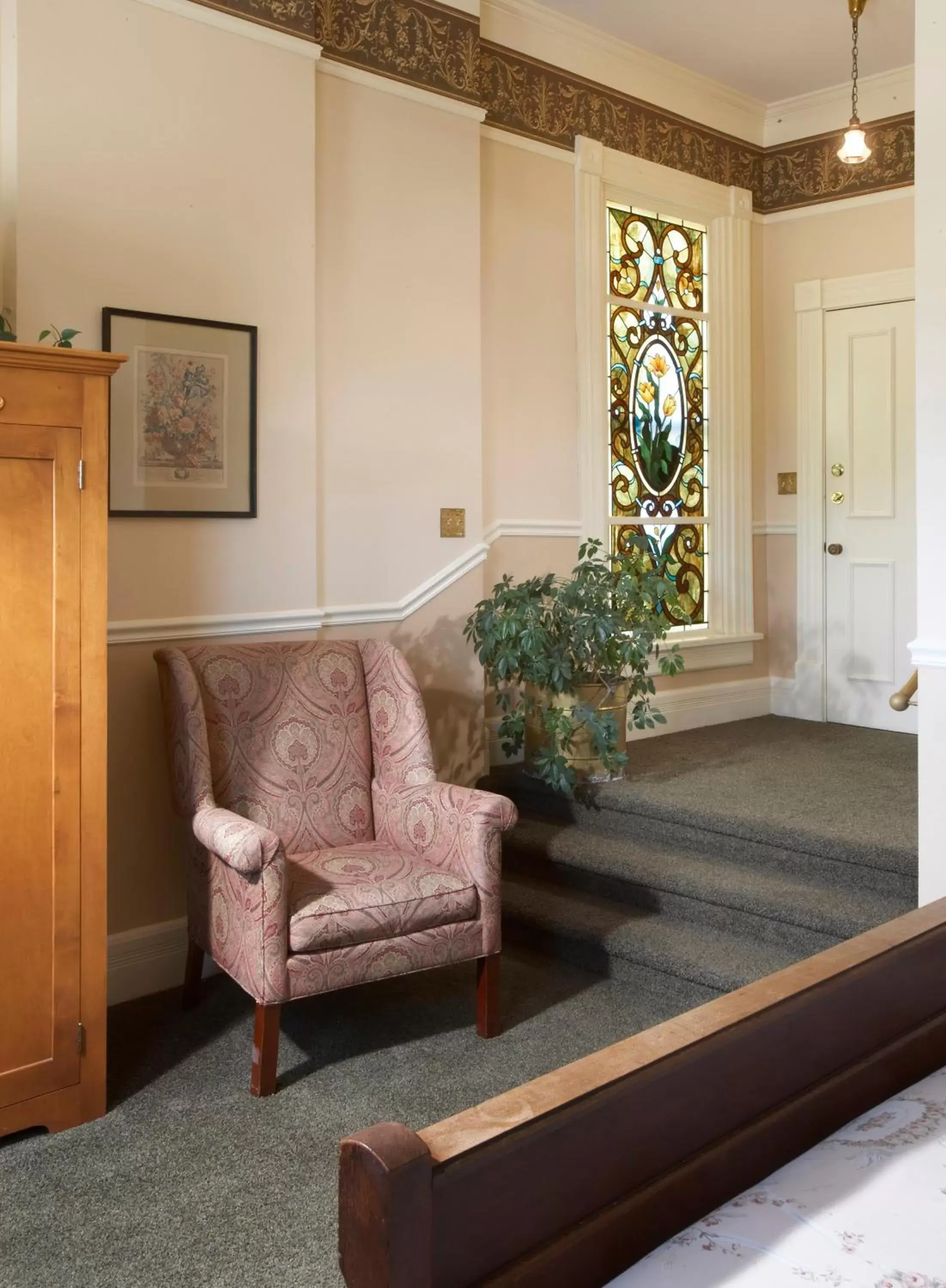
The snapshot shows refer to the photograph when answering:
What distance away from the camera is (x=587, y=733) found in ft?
13.2

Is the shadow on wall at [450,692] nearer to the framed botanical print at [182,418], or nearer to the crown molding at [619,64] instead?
Answer: the framed botanical print at [182,418]

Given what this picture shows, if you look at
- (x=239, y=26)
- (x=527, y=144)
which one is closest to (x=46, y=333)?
(x=239, y=26)

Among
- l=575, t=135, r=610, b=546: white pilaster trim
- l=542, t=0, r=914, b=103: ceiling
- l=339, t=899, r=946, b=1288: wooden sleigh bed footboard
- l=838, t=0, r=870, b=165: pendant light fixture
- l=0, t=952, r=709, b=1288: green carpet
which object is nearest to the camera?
l=339, t=899, r=946, b=1288: wooden sleigh bed footboard

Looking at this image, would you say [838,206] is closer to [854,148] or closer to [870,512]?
[854,148]

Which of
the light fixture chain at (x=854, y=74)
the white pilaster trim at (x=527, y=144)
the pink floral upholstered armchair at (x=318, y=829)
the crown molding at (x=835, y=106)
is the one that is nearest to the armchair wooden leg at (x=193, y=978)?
the pink floral upholstered armchair at (x=318, y=829)

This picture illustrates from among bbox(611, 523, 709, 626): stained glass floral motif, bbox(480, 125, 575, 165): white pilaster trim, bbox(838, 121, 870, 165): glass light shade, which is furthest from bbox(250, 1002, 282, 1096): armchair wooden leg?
bbox(838, 121, 870, 165): glass light shade

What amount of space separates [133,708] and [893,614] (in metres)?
3.54

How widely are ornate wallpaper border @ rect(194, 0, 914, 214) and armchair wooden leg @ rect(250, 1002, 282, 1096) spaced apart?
2803 mm

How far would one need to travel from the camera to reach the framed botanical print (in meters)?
3.15

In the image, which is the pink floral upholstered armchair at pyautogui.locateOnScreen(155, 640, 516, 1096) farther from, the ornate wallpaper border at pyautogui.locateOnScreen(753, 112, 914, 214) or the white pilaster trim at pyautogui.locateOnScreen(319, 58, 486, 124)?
the ornate wallpaper border at pyautogui.locateOnScreen(753, 112, 914, 214)

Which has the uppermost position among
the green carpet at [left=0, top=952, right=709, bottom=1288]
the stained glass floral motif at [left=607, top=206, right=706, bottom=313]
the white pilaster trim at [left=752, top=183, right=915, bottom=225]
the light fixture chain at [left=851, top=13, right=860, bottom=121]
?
the light fixture chain at [left=851, top=13, right=860, bottom=121]

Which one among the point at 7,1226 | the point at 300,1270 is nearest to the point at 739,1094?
the point at 300,1270

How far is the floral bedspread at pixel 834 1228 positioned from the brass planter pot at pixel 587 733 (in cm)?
267

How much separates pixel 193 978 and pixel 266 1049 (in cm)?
59
